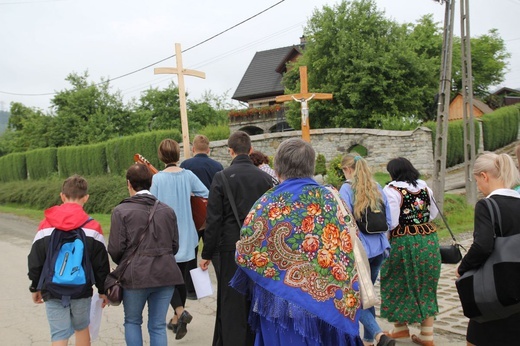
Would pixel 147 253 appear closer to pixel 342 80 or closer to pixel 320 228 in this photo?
pixel 320 228

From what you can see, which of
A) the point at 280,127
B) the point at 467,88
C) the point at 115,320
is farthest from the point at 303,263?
the point at 280,127

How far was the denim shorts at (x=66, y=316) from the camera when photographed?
12.1 feet

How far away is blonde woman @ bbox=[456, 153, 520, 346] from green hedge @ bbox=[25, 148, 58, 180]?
92.3ft

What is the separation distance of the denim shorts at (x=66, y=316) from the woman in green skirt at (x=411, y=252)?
272cm

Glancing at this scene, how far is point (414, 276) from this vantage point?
475 centimetres

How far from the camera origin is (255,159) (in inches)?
230

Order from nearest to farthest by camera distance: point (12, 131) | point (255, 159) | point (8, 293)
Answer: point (255, 159) < point (8, 293) < point (12, 131)

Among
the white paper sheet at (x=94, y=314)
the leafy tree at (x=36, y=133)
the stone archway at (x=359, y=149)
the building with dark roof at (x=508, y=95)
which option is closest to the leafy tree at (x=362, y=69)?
the stone archway at (x=359, y=149)

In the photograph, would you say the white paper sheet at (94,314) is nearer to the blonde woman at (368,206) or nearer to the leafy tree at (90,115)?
the blonde woman at (368,206)

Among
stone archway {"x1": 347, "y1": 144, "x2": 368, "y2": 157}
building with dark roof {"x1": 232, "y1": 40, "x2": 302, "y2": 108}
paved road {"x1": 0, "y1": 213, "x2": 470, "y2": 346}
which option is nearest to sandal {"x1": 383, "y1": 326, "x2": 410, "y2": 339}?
paved road {"x1": 0, "y1": 213, "x2": 470, "y2": 346}

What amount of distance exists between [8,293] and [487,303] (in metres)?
6.57

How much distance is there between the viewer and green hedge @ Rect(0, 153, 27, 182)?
104 ft

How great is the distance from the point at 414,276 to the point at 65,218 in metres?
3.12

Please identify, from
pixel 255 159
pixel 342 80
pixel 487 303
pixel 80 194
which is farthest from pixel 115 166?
pixel 487 303
